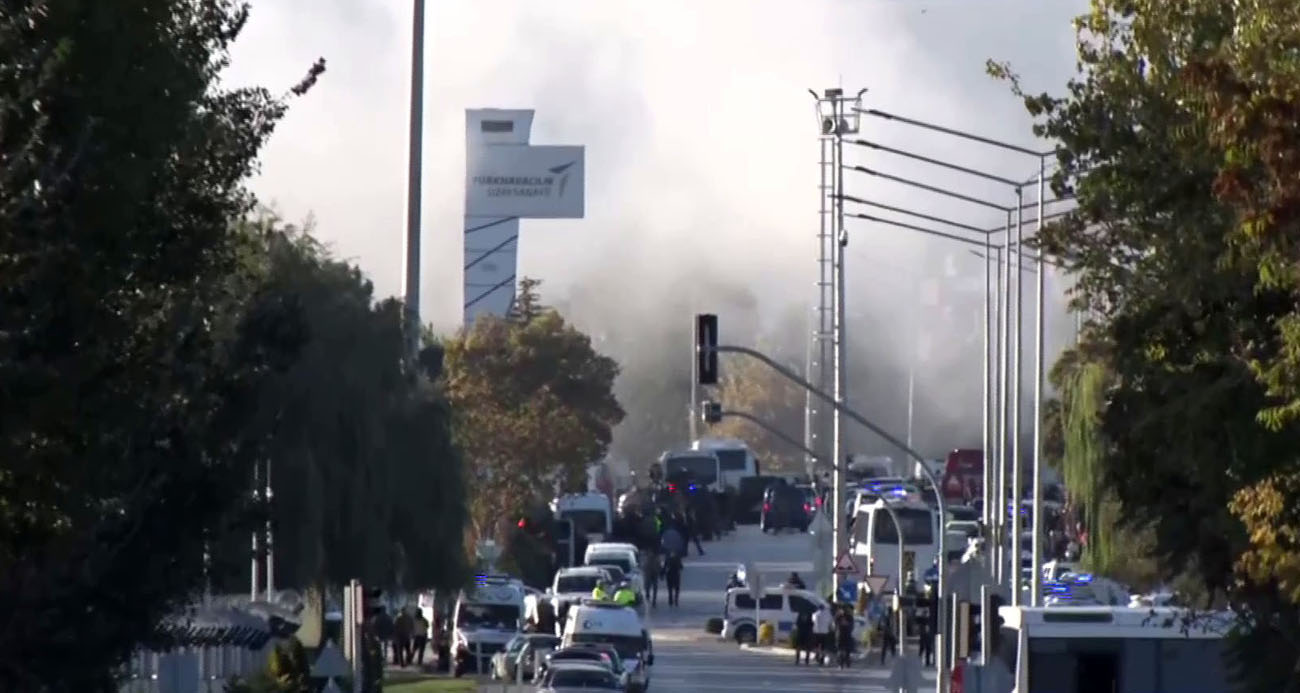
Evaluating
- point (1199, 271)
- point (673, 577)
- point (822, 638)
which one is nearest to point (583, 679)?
point (822, 638)

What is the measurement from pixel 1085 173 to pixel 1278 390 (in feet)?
16.6

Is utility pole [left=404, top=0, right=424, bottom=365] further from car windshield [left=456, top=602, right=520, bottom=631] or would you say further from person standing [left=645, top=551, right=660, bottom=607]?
person standing [left=645, top=551, right=660, bottom=607]

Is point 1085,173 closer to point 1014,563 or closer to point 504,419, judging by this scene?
point 1014,563

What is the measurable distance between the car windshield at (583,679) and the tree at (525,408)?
26750 mm

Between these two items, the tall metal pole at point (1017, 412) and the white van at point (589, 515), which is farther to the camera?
the white van at point (589, 515)

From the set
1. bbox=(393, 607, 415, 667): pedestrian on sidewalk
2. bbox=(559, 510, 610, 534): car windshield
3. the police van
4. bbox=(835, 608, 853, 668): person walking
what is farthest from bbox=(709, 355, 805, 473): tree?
the police van

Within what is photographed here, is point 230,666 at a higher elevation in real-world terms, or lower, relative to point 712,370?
lower

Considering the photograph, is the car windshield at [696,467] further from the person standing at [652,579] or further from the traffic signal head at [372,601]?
the traffic signal head at [372,601]

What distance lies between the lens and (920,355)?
133 metres

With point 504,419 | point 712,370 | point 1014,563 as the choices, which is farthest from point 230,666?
point 504,419

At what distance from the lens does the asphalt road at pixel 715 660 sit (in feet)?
147

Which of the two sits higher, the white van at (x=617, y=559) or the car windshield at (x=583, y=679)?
the white van at (x=617, y=559)

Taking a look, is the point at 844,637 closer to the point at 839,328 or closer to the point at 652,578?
the point at 839,328

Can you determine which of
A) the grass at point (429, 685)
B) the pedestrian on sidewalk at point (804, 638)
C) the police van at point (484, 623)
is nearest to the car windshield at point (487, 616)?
the police van at point (484, 623)
